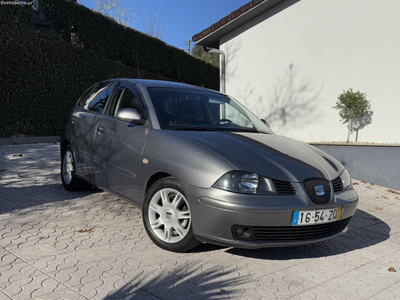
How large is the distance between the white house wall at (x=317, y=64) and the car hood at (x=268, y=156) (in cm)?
613

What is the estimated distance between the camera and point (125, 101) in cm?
473

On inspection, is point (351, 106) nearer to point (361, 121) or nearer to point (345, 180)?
point (361, 121)

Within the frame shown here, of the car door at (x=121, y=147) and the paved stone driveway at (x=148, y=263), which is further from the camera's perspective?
the car door at (x=121, y=147)

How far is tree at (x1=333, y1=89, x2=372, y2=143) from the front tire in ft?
23.9

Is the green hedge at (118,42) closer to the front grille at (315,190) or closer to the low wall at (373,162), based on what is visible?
the low wall at (373,162)

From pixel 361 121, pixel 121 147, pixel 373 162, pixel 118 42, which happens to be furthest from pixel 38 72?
pixel 373 162

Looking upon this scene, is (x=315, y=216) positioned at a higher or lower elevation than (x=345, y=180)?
lower

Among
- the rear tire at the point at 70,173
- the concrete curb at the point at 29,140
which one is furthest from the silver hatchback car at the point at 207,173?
the concrete curb at the point at 29,140

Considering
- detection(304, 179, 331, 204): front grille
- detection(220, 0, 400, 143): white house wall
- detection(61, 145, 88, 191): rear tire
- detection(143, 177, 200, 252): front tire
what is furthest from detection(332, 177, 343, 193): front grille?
detection(220, 0, 400, 143): white house wall

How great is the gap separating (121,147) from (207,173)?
1417 mm

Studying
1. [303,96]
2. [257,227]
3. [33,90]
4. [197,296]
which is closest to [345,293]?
[257,227]

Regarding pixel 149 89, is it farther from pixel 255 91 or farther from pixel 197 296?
pixel 255 91

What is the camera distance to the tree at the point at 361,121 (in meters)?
9.61

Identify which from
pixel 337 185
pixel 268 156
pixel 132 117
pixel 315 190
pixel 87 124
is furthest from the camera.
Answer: pixel 87 124
